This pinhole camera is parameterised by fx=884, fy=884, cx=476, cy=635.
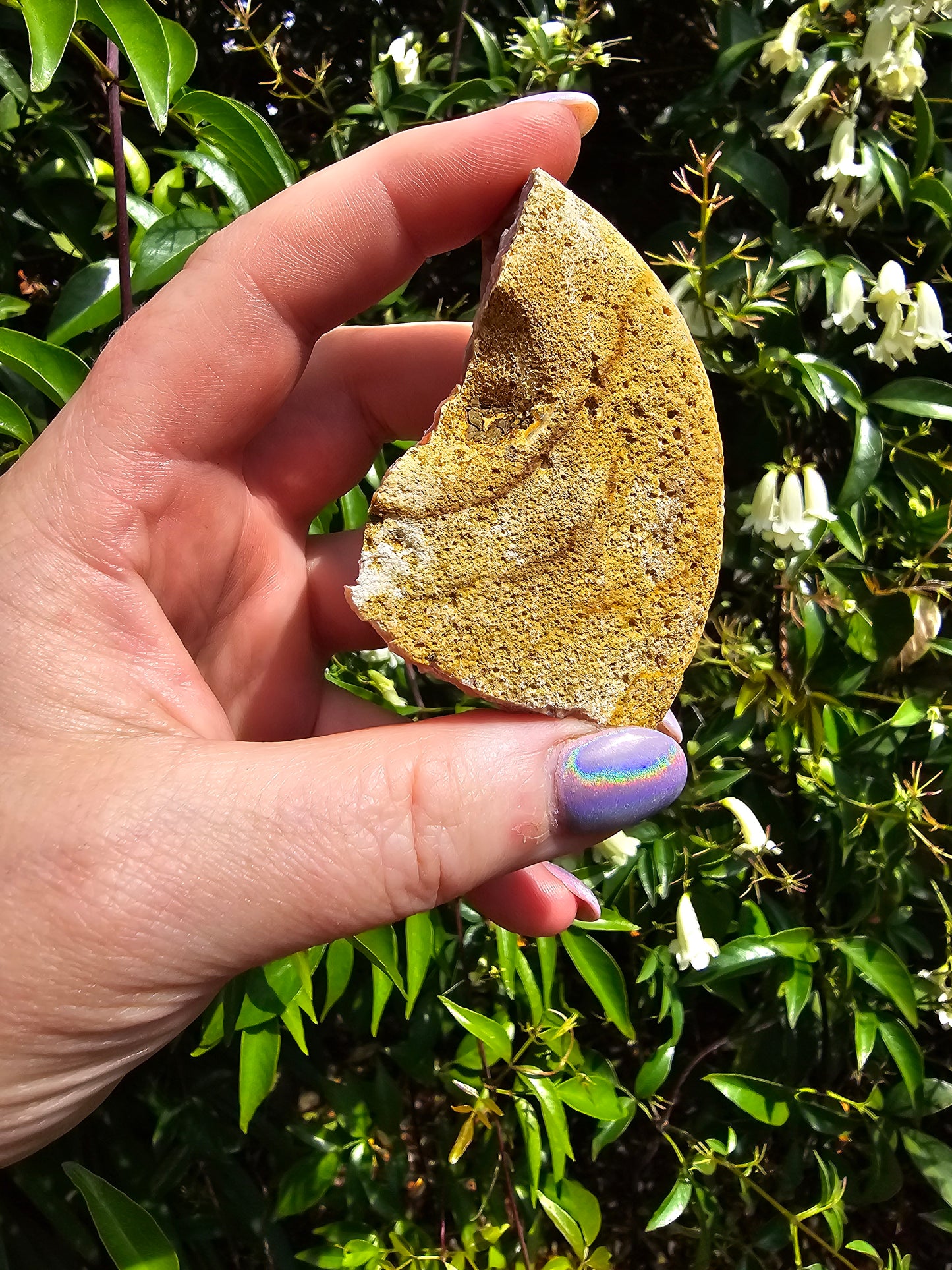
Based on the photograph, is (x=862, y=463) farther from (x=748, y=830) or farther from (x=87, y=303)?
(x=87, y=303)

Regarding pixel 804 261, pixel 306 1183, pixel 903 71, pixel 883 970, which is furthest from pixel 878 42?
pixel 306 1183

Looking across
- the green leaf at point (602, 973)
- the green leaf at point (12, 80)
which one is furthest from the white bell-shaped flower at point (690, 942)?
the green leaf at point (12, 80)

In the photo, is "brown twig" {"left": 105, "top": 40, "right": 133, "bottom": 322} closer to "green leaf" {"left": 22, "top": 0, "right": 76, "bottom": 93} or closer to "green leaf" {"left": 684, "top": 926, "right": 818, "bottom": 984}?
"green leaf" {"left": 22, "top": 0, "right": 76, "bottom": 93}

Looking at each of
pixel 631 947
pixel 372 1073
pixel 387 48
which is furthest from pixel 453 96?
pixel 372 1073

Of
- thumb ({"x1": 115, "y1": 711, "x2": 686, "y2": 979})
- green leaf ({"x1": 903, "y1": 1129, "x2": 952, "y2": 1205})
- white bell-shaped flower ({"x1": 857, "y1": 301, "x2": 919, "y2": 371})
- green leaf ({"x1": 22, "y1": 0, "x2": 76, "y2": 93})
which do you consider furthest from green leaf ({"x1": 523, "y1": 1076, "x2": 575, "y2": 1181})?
green leaf ({"x1": 22, "y1": 0, "x2": 76, "y2": 93})

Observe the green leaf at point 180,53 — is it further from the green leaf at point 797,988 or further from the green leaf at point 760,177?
the green leaf at point 797,988
